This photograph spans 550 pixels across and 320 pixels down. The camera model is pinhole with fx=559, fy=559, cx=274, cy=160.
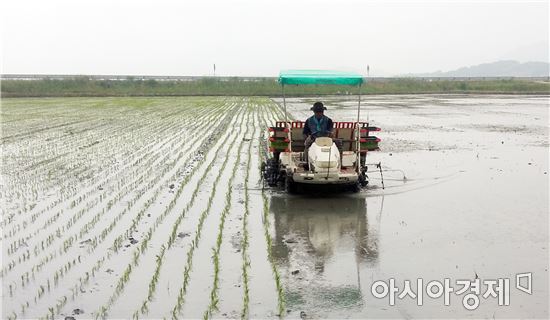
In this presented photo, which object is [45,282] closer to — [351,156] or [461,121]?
[351,156]

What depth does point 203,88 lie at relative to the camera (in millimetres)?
52781

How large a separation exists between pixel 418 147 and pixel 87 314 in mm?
12175

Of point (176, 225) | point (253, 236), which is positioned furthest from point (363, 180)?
point (176, 225)

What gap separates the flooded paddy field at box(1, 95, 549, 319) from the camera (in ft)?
16.8

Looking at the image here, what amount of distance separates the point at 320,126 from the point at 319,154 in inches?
32.2

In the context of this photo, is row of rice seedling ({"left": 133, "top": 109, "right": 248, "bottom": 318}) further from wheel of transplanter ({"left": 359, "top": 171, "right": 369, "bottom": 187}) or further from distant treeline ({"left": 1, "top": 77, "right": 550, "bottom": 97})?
distant treeline ({"left": 1, "top": 77, "right": 550, "bottom": 97})

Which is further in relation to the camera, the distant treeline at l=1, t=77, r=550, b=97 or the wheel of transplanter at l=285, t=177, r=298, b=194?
the distant treeline at l=1, t=77, r=550, b=97

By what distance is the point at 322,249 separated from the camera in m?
6.60

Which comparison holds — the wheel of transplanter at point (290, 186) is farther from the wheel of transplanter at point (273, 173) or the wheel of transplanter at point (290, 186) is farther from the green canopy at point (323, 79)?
the green canopy at point (323, 79)

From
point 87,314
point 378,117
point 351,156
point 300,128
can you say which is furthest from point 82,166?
point 378,117

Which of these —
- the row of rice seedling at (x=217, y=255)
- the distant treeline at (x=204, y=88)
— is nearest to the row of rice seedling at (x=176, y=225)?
the row of rice seedling at (x=217, y=255)

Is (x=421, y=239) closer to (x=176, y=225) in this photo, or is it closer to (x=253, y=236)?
(x=253, y=236)

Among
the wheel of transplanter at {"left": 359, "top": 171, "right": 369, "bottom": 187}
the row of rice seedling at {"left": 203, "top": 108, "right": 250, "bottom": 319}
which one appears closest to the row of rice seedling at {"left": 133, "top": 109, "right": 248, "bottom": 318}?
the row of rice seedling at {"left": 203, "top": 108, "right": 250, "bottom": 319}

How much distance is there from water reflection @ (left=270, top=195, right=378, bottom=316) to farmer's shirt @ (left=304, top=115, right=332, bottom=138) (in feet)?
3.51
